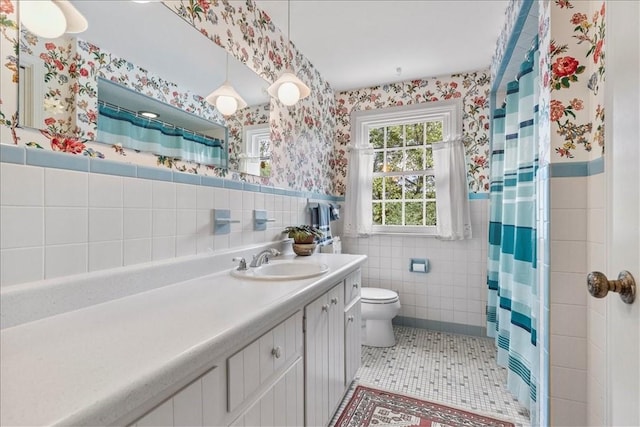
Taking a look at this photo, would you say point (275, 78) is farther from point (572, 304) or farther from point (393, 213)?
point (572, 304)

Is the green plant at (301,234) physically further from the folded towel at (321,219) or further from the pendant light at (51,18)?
the pendant light at (51,18)

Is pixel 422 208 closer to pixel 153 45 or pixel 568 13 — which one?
pixel 568 13

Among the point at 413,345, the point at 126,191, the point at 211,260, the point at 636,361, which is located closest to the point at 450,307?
the point at 413,345

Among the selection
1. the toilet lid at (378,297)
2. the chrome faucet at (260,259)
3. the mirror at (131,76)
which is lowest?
the toilet lid at (378,297)

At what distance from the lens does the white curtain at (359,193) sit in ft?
9.96

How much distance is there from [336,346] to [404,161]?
206 centimetres

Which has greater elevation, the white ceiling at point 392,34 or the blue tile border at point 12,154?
the white ceiling at point 392,34

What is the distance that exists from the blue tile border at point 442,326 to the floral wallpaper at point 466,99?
48.0 inches

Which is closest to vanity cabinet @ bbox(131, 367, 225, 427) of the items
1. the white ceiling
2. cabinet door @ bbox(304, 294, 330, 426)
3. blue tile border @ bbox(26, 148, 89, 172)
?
cabinet door @ bbox(304, 294, 330, 426)

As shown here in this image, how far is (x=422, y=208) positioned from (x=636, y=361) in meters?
2.54

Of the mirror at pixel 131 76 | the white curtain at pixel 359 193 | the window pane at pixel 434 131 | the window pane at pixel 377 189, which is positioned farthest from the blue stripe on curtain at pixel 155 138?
the window pane at pixel 434 131

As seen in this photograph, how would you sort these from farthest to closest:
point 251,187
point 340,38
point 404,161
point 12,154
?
point 404,161 → point 340,38 → point 251,187 → point 12,154

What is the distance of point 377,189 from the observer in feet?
10.3

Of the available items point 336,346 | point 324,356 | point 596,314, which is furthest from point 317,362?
point 596,314
